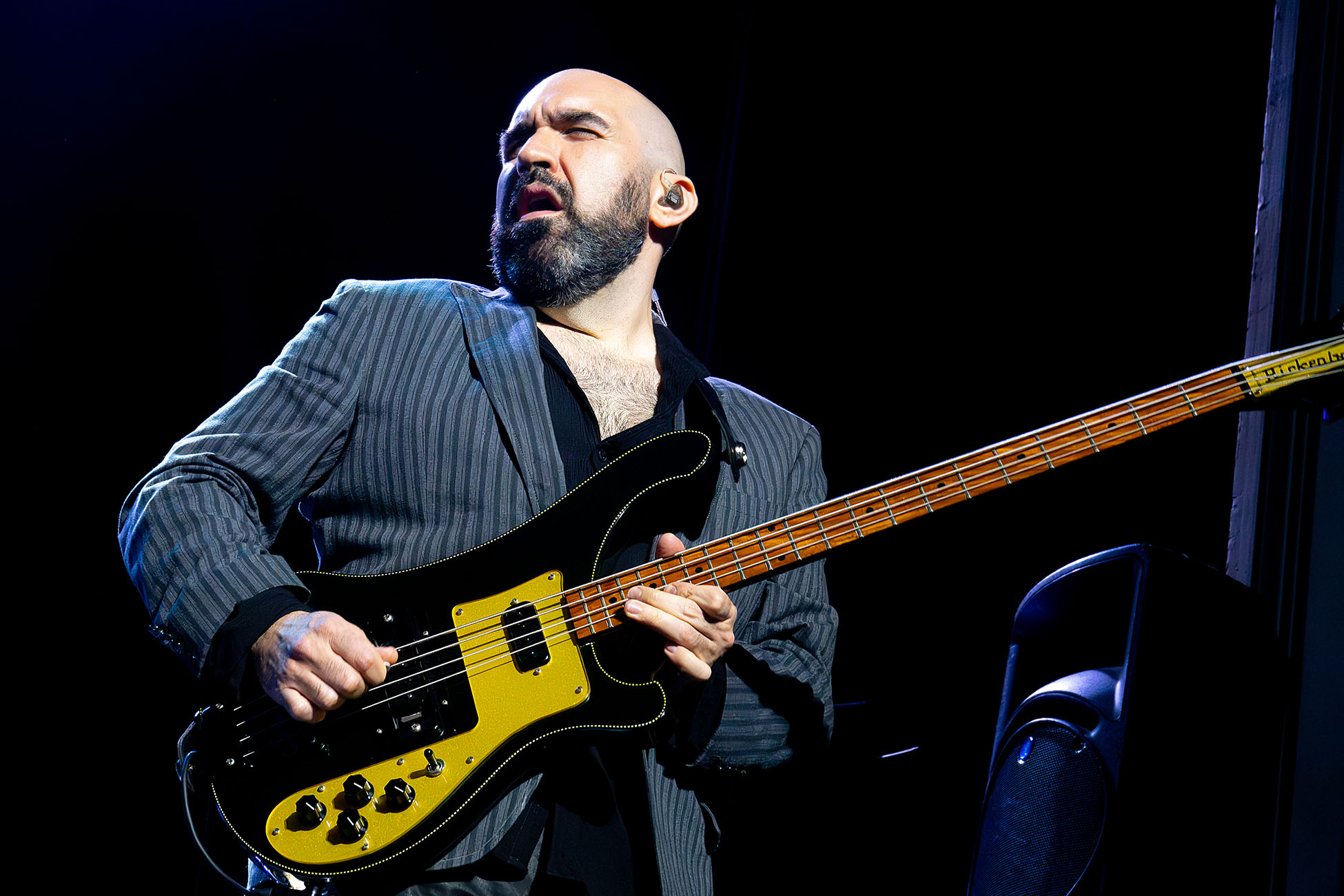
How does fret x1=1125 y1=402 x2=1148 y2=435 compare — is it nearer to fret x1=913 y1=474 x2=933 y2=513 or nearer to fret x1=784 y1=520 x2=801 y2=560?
fret x1=913 y1=474 x2=933 y2=513

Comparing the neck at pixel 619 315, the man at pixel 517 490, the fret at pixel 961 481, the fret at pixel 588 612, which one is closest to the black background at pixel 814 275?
the fret at pixel 961 481

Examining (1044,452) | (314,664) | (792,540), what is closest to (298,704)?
(314,664)

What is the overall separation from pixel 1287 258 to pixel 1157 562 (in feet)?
4.10

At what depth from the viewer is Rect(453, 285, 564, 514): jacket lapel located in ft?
5.64

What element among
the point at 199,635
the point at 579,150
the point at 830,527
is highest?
the point at 579,150

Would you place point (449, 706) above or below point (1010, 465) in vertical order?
below

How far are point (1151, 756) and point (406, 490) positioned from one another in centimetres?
133

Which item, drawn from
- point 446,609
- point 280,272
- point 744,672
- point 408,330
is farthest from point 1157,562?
point 280,272

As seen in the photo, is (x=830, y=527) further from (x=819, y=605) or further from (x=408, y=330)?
(x=408, y=330)

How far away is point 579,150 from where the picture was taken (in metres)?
2.32

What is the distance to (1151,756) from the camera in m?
1.55

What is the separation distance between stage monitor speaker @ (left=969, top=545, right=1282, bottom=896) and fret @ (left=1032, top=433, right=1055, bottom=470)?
0.21m

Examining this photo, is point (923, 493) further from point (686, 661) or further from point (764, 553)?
point (686, 661)

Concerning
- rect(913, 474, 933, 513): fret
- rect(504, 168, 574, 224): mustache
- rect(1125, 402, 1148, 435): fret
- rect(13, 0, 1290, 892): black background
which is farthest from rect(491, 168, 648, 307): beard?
rect(1125, 402, 1148, 435): fret
